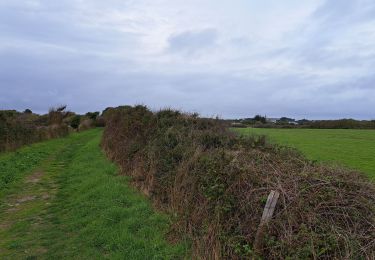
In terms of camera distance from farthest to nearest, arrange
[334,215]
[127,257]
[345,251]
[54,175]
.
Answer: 1. [54,175]
2. [127,257]
3. [334,215]
4. [345,251]

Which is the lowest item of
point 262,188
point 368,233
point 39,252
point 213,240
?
point 39,252

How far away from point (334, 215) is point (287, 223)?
664 mm

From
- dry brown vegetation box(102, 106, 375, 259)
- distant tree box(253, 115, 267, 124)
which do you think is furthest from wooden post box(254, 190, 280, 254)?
distant tree box(253, 115, 267, 124)

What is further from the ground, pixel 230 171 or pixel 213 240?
pixel 230 171

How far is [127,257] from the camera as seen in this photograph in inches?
290

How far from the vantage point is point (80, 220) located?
9875mm

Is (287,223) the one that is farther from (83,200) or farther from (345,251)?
(83,200)

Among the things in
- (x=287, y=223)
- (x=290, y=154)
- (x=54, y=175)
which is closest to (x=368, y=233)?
(x=287, y=223)

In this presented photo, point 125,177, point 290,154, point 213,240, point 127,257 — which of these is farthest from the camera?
point 125,177

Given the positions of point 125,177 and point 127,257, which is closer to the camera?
point 127,257

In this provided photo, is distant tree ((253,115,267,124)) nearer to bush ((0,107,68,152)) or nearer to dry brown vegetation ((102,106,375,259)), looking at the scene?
bush ((0,107,68,152))

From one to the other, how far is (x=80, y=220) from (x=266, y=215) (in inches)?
224

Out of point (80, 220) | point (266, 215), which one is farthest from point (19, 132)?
point (266, 215)

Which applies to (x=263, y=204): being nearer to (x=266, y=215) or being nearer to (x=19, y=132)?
(x=266, y=215)
